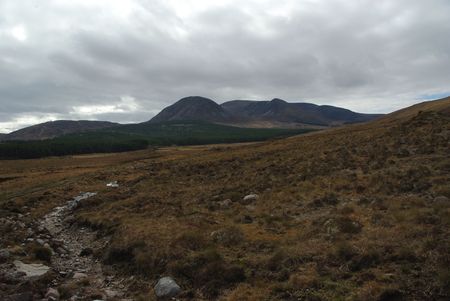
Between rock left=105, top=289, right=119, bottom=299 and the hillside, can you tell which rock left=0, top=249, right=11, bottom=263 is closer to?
the hillside

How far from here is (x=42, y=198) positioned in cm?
3856

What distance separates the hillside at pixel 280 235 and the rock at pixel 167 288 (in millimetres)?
267

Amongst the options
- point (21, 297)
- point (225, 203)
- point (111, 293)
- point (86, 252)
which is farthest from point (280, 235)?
point (21, 297)

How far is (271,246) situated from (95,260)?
948cm

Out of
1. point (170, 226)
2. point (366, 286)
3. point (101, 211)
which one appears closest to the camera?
point (366, 286)

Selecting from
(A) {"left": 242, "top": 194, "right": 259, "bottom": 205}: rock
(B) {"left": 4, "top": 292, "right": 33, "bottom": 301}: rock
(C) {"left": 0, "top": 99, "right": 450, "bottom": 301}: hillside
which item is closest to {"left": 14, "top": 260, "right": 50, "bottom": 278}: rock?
(C) {"left": 0, "top": 99, "right": 450, "bottom": 301}: hillside

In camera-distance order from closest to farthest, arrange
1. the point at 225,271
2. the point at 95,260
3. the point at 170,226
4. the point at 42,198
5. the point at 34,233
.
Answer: the point at 225,271, the point at 95,260, the point at 170,226, the point at 34,233, the point at 42,198

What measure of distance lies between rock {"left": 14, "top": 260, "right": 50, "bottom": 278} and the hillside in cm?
78

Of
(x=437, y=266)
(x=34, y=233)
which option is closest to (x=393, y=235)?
(x=437, y=266)

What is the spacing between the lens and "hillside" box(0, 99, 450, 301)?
41.1ft

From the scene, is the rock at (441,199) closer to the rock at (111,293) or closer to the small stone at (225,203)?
the small stone at (225,203)

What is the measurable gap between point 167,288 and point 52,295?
4.46m

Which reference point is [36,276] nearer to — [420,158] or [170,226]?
[170,226]

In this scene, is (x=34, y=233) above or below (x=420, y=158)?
below
